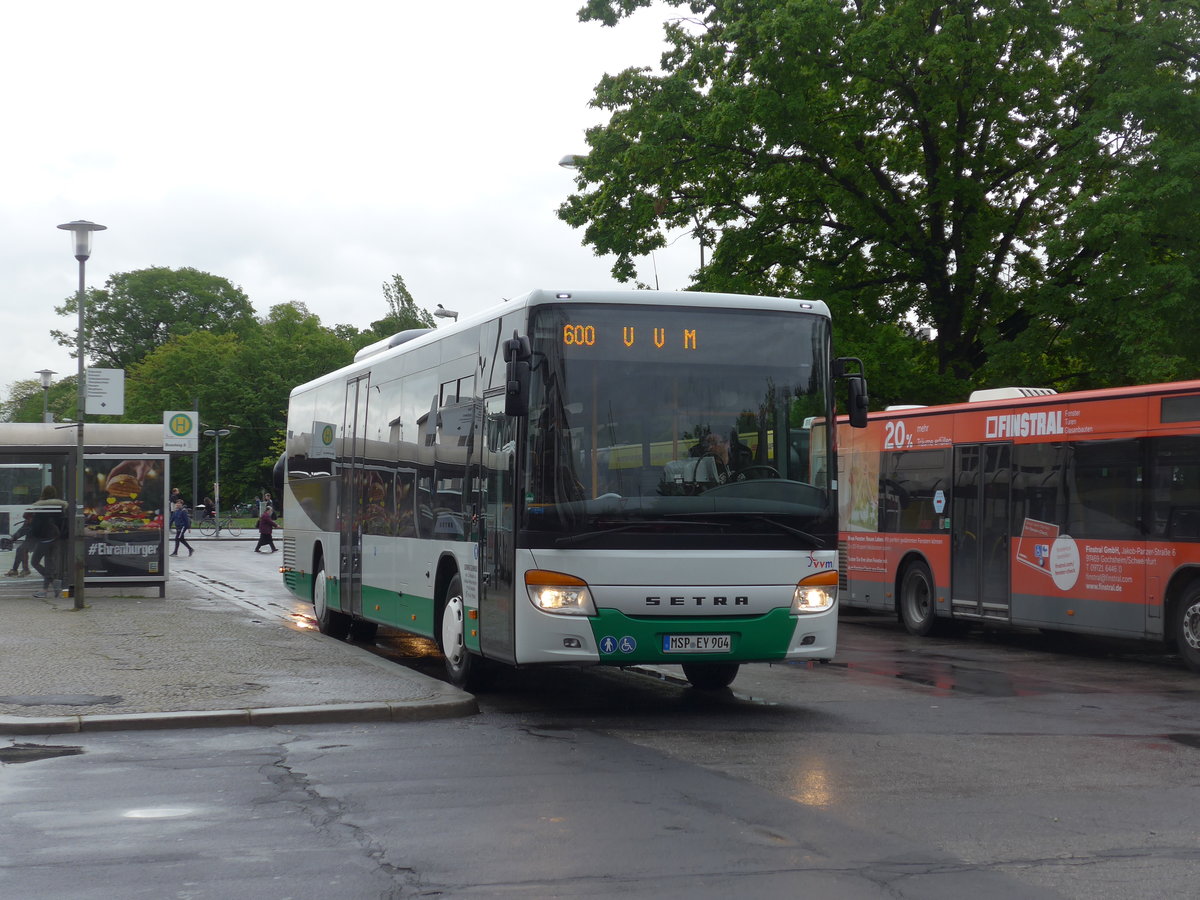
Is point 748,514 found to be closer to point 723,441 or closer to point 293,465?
point 723,441

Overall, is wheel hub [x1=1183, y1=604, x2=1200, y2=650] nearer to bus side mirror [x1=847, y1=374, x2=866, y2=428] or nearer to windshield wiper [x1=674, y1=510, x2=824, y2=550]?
bus side mirror [x1=847, y1=374, x2=866, y2=428]

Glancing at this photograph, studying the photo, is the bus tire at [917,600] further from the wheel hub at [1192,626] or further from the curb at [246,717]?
the curb at [246,717]

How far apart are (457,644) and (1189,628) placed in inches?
302

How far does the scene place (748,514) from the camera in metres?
10.9

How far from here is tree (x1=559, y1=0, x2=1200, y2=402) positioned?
22953 mm

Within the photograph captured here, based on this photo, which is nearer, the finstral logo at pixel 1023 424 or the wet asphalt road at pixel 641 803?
the wet asphalt road at pixel 641 803

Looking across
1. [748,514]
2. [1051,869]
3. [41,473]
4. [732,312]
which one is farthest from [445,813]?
[41,473]

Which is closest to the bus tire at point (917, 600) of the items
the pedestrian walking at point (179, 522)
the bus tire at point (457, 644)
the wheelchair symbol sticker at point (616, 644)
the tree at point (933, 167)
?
the tree at point (933, 167)

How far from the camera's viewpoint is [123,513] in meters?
23.1

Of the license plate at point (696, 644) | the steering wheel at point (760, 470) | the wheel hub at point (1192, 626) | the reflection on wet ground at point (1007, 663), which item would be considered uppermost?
the steering wheel at point (760, 470)

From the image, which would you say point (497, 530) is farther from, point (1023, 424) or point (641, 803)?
point (1023, 424)

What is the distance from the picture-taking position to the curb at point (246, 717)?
1002cm

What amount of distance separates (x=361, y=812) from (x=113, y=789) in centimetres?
159

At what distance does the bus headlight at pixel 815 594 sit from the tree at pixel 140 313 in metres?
87.9
